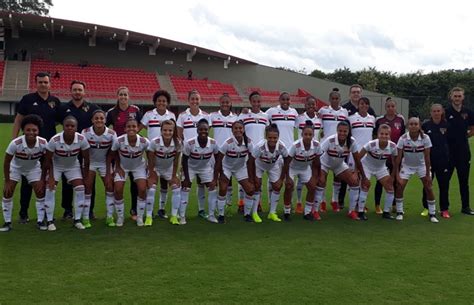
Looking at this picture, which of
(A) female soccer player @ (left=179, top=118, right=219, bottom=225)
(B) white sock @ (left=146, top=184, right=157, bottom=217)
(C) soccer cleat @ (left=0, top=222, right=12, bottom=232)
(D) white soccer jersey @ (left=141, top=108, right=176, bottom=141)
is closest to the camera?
(C) soccer cleat @ (left=0, top=222, right=12, bottom=232)

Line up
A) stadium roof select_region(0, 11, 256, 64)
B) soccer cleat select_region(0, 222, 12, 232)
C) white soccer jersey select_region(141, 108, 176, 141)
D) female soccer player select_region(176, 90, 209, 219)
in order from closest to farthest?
soccer cleat select_region(0, 222, 12, 232) → white soccer jersey select_region(141, 108, 176, 141) → female soccer player select_region(176, 90, 209, 219) → stadium roof select_region(0, 11, 256, 64)

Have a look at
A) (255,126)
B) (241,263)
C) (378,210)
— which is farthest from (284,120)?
(241,263)

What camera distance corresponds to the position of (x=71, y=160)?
584 cm

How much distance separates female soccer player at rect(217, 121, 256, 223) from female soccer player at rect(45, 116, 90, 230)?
179 cm

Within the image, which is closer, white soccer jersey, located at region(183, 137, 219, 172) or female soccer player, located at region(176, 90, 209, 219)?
white soccer jersey, located at region(183, 137, 219, 172)

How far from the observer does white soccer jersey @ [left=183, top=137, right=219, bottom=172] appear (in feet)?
20.7

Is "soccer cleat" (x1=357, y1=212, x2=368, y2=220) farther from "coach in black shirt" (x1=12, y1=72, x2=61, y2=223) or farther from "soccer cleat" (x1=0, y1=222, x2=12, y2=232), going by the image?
"soccer cleat" (x1=0, y1=222, x2=12, y2=232)

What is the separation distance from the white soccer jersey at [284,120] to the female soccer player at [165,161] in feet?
6.88

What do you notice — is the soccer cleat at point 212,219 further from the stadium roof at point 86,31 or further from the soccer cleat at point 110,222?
the stadium roof at point 86,31

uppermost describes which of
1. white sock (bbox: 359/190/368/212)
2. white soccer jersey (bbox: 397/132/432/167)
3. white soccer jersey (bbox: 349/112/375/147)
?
white soccer jersey (bbox: 349/112/375/147)

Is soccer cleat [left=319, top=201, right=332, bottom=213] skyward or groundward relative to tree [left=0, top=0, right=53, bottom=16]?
groundward

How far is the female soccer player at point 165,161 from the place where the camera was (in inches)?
239

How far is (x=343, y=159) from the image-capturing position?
6.88 meters

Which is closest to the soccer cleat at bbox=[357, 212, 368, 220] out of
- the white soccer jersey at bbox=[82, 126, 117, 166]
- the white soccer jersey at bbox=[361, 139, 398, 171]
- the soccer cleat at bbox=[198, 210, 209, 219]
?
the white soccer jersey at bbox=[361, 139, 398, 171]
